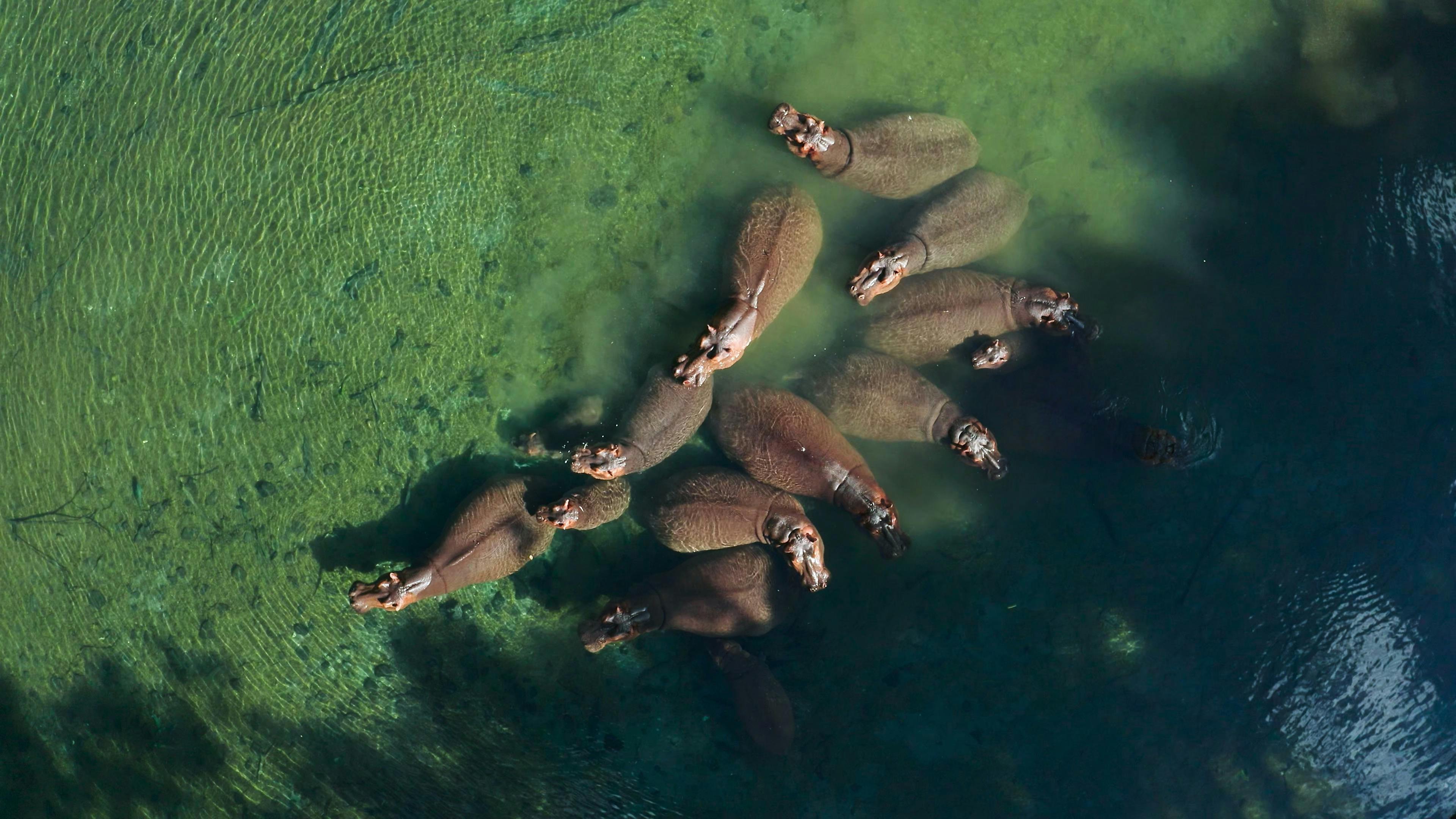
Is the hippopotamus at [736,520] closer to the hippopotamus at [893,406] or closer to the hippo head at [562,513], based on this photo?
the hippo head at [562,513]

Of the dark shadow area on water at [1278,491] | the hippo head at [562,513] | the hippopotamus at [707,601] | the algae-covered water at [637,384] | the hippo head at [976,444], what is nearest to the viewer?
the hippo head at [562,513]

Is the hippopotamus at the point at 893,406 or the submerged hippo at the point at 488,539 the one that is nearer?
the submerged hippo at the point at 488,539

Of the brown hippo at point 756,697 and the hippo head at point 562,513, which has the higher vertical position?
the hippo head at point 562,513

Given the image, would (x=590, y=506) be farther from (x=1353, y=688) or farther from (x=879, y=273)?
(x=1353, y=688)

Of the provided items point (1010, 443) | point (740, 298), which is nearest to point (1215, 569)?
point (1010, 443)

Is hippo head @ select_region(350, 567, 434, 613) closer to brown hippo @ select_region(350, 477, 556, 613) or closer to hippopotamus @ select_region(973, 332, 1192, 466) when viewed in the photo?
brown hippo @ select_region(350, 477, 556, 613)

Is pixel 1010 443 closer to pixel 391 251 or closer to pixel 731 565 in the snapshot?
pixel 731 565

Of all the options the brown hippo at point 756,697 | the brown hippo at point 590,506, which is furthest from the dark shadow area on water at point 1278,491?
the brown hippo at point 590,506

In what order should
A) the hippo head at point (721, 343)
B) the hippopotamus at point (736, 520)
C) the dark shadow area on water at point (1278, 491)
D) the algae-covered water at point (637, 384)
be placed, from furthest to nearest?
the dark shadow area on water at point (1278, 491) < the algae-covered water at point (637, 384) < the hippopotamus at point (736, 520) < the hippo head at point (721, 343)
